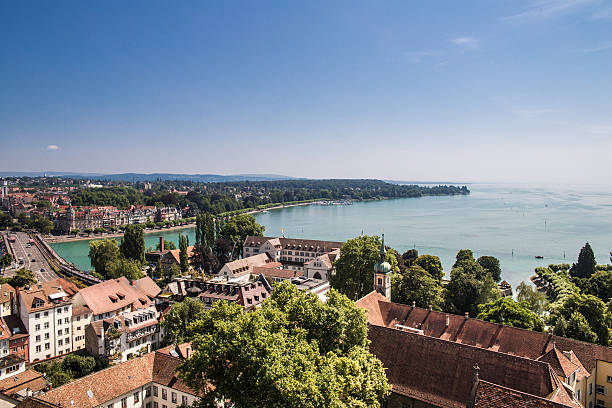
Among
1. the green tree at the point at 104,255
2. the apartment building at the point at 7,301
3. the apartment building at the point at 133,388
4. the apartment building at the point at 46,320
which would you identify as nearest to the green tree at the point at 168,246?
the green tree at the point at 104,255

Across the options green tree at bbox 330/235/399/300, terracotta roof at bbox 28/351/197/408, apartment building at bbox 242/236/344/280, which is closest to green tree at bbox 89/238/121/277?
apartment building at bbox 242/236/344/280

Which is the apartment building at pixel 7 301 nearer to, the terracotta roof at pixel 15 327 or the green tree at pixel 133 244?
the terracotta roof at pixel 15 327

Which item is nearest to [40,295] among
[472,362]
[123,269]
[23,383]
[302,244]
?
[23,383]

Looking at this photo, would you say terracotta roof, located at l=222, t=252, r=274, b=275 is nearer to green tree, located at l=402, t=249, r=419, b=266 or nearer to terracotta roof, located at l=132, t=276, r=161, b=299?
terracotta roof, located at l=132, t=276, r=161, b=299

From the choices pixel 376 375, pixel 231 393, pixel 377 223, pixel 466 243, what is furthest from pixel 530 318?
pixel 377 223

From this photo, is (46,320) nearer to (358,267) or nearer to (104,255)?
(104,255)

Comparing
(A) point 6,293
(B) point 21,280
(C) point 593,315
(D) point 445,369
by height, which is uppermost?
(D) point 445,369
